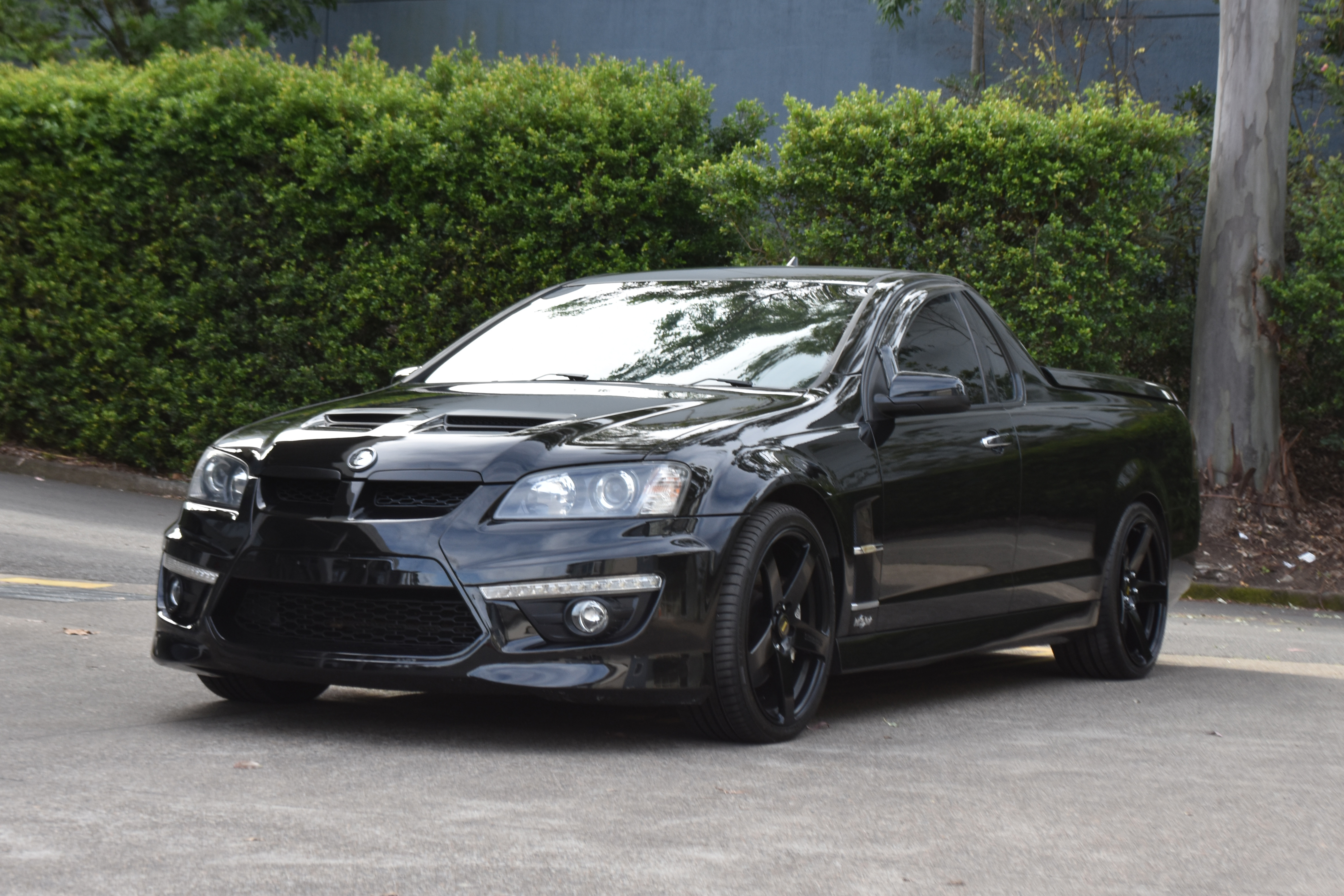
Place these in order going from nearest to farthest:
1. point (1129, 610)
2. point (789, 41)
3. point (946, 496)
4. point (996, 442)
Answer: point (946, 496), point (996, 442), point (1129, 610), point (789, 41)

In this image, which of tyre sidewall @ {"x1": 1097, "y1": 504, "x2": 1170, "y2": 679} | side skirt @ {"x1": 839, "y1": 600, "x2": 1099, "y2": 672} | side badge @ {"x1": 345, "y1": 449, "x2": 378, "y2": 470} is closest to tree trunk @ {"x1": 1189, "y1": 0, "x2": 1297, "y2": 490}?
tyre sidewall @ {"x1": 1097, "y1": 504, "x2": 1170, "y2": 679}

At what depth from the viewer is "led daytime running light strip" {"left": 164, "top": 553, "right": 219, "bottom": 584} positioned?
5219mm

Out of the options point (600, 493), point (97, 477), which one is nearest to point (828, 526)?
point (600, 493)

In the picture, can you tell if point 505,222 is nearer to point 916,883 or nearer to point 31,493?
point 31,493

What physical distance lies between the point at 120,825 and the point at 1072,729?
3.46 metres

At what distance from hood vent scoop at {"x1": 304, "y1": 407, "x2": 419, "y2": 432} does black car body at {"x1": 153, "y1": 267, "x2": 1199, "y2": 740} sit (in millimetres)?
12

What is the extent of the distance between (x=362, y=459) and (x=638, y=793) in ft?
4.28

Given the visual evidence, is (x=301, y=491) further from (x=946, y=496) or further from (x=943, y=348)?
(x=943, y=348)

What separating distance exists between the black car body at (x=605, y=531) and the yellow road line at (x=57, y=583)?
345cm

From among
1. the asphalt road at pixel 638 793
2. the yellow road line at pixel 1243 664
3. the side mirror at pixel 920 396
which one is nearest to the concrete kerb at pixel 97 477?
the asphalt road at pixel 638 793

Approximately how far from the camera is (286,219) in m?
14.6

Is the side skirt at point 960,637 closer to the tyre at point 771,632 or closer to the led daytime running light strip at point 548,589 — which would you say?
the tyre at point 771,632

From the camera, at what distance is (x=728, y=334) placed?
6.29 m

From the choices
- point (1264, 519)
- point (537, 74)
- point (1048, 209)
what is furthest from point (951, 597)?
point (537, 74)
